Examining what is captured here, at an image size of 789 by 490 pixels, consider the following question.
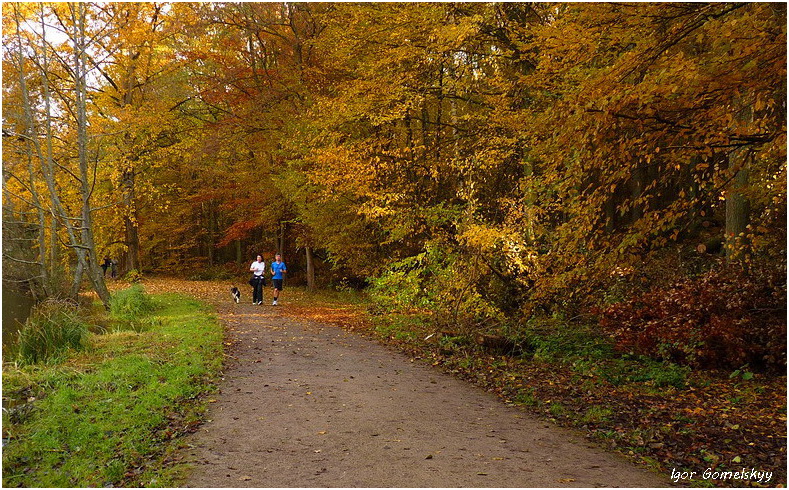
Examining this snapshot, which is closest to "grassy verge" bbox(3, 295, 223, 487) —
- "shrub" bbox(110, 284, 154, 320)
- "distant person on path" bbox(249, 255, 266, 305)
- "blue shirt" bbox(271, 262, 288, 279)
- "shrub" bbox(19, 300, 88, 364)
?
"shrub" bbox(19, 300, 88, 364)

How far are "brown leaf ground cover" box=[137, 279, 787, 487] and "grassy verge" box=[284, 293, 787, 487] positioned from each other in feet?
0.04

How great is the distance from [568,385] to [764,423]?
2433 mm

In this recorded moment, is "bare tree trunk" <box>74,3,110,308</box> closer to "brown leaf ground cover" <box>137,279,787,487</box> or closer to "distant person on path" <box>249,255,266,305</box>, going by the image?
"distant person on path" <box>249,255,266,305</box>

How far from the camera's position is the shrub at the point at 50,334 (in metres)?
9.16

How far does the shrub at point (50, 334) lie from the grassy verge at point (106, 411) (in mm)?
317

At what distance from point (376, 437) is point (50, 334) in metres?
6.56

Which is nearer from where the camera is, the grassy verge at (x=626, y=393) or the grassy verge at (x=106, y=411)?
the grassy verge at (x=106, y=411)

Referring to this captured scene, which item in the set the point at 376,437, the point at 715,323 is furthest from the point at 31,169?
the point at 715,323

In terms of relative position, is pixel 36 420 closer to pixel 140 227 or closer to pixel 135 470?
pixel 135 470

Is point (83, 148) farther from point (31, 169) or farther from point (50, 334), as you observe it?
point (50, 334)

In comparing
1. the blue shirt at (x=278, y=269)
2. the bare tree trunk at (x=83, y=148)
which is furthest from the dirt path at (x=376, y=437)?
the blue shirt at (x=278, y=269)

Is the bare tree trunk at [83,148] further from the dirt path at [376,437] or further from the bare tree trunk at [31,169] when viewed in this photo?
the dirt path at [376,437]

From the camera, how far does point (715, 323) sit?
943cm

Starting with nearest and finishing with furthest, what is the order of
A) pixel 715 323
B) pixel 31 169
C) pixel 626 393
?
1. pixel 626 393
2. pixel 715 323
3. pixel 31 169
